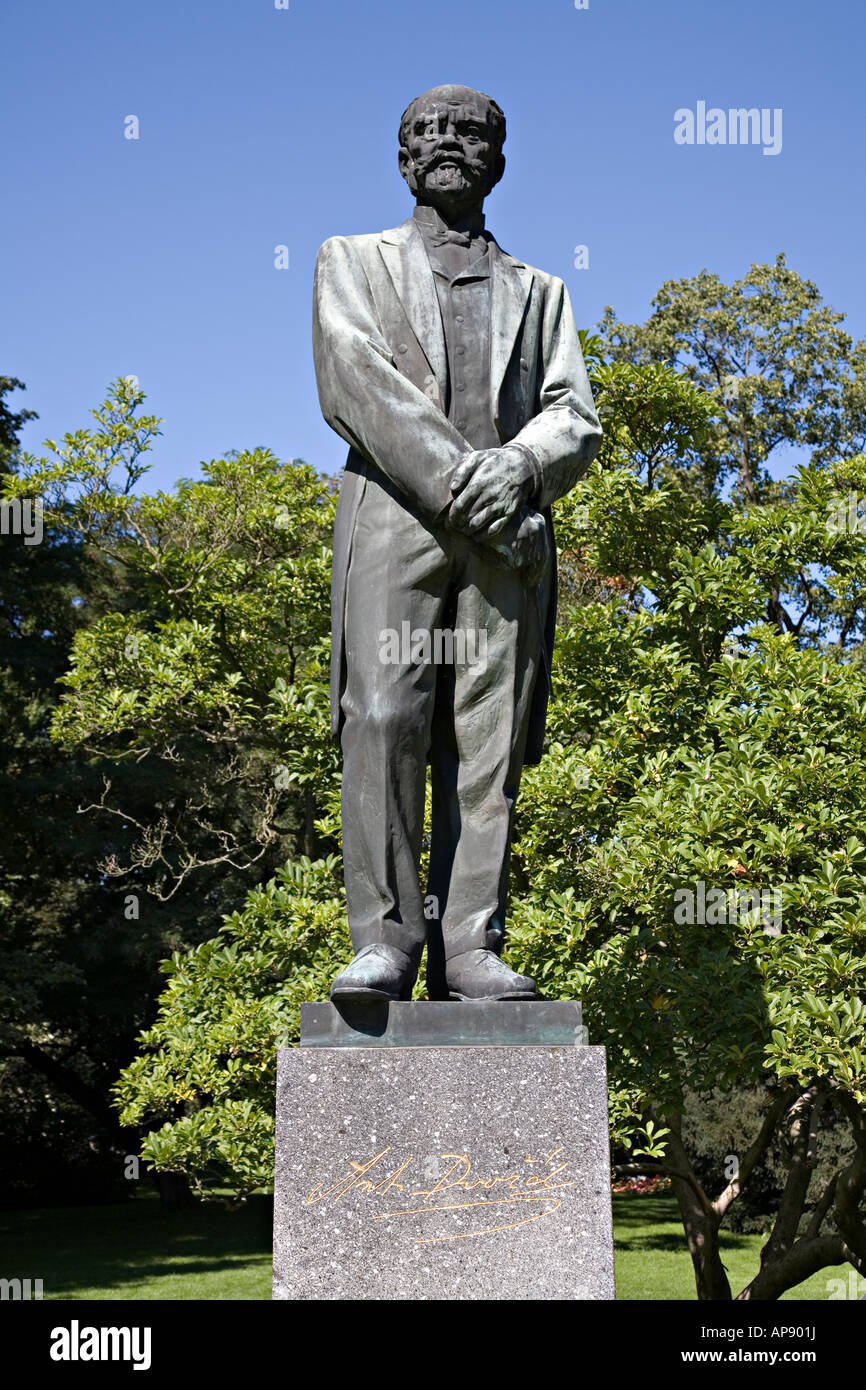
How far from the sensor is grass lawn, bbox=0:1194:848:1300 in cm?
1756

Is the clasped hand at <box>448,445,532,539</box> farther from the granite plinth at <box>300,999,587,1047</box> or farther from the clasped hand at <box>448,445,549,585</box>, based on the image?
the granite plinth at <box>300,999,587,1047</box>

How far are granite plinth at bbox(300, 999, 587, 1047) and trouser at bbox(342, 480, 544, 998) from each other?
253 millimetres

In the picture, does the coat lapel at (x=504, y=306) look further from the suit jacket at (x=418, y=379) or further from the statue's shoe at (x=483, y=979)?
the statue's shoe at (x=483, y=979)

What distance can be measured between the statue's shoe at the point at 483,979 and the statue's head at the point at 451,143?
220 centimetres

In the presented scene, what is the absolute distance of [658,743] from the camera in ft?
32.8

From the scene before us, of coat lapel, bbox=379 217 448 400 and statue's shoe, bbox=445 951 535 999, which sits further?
coat lapel, bbox=379 217 448 400

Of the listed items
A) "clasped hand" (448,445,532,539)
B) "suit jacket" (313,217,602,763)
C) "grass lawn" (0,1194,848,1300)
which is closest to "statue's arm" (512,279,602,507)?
"suit jacket" (313,217,602,763)

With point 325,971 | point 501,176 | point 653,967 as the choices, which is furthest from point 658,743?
point 501,176

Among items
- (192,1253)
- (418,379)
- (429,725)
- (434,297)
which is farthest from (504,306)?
→ (192,1253)

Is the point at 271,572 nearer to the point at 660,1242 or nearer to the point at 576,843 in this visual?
the point at 576,843

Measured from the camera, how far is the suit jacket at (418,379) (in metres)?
3.80

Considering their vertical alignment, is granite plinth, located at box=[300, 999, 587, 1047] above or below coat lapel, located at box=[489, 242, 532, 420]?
below
